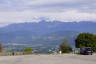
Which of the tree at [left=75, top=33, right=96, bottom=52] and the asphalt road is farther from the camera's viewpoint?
the tree at [left=75, top=33, right=96, bottom=52]

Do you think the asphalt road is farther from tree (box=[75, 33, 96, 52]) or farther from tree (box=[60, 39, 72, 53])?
tree (box=[75, 33, 96, 52])

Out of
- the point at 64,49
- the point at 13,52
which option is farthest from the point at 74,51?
the point at 13,52

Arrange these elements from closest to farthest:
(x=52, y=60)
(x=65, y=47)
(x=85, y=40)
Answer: (x=52, y=60)
(x=65, y=47)
(x=85, y=40)

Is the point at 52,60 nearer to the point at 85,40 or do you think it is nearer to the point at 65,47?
the point at 65,47

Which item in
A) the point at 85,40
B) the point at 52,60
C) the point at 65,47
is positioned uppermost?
the point at 85,40

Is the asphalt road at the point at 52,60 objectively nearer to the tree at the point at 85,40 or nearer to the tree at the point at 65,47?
the tree at the point at 65,47

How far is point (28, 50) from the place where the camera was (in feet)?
221

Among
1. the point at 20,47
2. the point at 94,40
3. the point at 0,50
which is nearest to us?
the point at 0,50

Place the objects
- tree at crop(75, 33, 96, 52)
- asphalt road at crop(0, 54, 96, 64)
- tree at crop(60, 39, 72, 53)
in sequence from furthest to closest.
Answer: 1. tree at crop(75, 33, 96, 52)
2. tree at crop(60, 39, 72, 53)
3. asphalt road at crop(0, 54, 96, 64)

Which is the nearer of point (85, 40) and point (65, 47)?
point (65, 47)

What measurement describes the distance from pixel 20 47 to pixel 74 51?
9995 millimetres

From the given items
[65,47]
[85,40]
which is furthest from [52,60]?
[85,40]

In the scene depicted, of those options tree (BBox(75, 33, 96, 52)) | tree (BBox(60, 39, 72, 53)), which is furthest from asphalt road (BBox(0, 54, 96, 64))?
tree (BBox(75, 33, 96, 52))

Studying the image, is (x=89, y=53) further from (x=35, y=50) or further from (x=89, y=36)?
(x=89, y=36)
